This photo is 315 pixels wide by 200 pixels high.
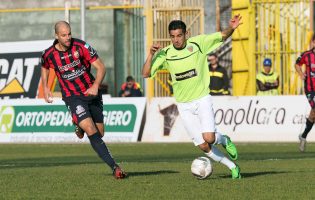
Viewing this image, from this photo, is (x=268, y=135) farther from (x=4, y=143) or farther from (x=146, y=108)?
(x=4, y=143)

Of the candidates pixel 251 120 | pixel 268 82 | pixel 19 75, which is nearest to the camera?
pixel 251 120

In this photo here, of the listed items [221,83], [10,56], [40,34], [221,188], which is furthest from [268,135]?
[221,188]

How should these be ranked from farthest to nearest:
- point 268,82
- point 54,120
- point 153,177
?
point 54,120 → point 268,82 → point 153,177

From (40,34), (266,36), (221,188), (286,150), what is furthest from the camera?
(40,34)

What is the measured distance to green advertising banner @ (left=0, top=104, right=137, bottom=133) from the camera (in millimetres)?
29812

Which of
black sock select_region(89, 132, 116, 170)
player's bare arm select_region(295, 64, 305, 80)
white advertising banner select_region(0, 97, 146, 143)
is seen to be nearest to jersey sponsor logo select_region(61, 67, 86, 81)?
black sock select_region(89, 132, 116, 170)

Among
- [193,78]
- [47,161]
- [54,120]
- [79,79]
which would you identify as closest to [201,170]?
[193,78]

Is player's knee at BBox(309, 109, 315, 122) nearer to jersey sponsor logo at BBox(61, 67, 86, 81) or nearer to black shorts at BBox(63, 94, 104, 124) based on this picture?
black shorts at BBox(63, 94, 104, 124)

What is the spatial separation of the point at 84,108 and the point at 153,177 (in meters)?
1.29

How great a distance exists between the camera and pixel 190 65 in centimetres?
1470

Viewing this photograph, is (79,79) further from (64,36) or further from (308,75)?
(308,75)

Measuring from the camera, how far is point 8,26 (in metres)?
38.4

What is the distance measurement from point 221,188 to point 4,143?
59.1 feet

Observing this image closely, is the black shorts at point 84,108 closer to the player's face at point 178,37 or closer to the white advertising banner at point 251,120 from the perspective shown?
the player's face at point 178,37
